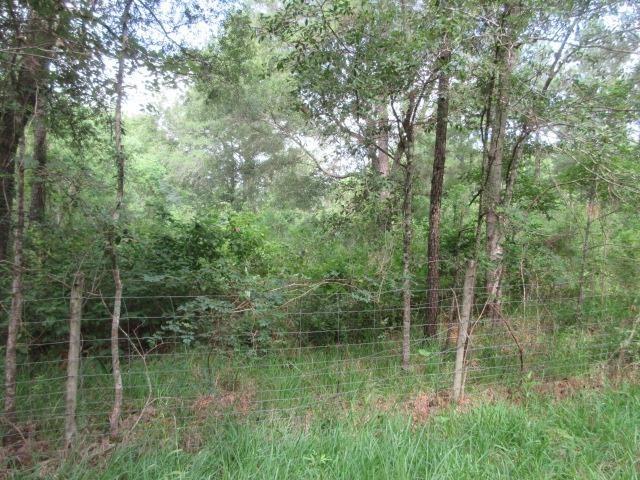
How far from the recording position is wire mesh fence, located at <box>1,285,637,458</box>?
3.69 meters

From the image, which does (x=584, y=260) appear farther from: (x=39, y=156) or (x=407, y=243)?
(x=39, y=156)

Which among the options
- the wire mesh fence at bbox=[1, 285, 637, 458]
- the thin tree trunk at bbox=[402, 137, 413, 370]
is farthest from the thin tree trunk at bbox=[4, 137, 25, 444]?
the thin tree trunk at bbox=[402, 137, 413, 370]

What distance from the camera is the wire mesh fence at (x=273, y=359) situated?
3.69 metres

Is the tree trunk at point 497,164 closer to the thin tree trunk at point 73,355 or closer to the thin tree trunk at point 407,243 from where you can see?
the thin tree trunk at point 407,243

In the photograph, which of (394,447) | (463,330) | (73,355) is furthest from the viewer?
(463,330)

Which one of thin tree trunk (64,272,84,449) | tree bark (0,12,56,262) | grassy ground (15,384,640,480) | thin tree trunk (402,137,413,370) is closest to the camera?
grassy ground (15,384,640,480)

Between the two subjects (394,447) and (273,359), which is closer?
(394,447)

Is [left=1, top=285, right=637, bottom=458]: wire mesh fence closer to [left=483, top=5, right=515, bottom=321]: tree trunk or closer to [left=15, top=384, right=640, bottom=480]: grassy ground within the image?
[left=15, top=384, right=640, bottom=480]: grassy ground

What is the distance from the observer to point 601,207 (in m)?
6.20

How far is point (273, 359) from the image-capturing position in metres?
4.80

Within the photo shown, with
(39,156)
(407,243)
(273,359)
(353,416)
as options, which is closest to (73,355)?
(273,359)

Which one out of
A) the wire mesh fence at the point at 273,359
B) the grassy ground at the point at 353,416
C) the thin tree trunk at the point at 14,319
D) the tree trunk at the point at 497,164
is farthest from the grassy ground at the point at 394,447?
the tree trunk at the point at 497,164

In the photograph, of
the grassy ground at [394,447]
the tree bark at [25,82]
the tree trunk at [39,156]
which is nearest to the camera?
the grassy ground at [394,447]

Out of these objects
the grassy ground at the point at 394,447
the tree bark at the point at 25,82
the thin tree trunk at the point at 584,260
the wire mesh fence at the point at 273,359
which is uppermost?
the tree bark at the point at 25,82
